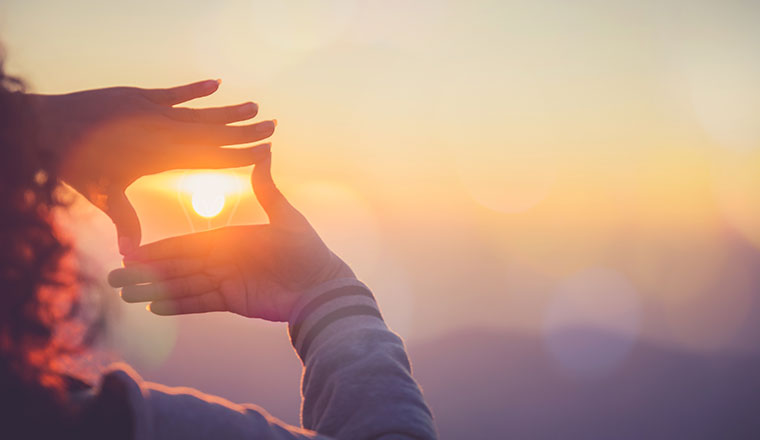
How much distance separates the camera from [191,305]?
6.11 ft

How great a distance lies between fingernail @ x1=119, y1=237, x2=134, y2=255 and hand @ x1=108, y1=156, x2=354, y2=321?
1.2 inches

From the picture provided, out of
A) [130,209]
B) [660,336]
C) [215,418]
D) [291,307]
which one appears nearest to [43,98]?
[130,209]

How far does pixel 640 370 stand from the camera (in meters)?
47.7

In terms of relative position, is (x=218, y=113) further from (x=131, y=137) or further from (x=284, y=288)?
(x=284, y=288)

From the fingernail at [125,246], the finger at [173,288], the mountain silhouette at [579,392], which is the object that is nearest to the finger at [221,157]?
the fingernail at [125,246]

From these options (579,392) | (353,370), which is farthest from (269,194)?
(579,392)

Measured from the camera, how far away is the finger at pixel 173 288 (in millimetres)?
1796

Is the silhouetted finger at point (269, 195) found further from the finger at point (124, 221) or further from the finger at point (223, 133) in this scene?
the finger at point (124, 221)

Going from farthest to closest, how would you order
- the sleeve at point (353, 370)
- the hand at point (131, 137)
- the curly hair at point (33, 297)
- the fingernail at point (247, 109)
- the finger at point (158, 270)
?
1. the fingernail at point (247, 109)
2. the finger at point (158, 270)
3. the hand at point (131, 137)
4. the sleeve at point (353, 370)
5. the curly hair at point (33, 297)

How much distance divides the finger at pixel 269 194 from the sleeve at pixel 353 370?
0.38 m

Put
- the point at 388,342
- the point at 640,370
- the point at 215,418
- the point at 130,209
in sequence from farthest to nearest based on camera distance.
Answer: the point at 640,370 → the point at 130,209 → the point at 388,342 → the point at 215,418

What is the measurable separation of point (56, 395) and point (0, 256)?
0.30 metres

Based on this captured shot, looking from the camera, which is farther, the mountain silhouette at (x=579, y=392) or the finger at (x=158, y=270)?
the mountain silhouette at (x=579, y=392)

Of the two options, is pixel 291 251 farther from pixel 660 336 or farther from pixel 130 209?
pixel 660 336
